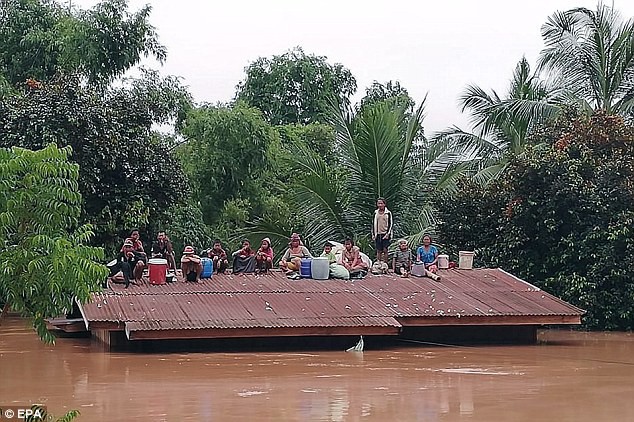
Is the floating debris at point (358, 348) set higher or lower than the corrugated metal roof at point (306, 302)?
lower

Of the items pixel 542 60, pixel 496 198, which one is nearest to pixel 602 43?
pixel 542 60

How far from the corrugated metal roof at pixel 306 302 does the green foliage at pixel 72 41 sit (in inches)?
309

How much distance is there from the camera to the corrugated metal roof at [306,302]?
14.4 meters

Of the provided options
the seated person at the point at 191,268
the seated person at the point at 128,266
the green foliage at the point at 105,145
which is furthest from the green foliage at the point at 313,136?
the seated person at the point at 128,266

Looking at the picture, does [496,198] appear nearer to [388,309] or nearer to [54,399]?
[388,309]

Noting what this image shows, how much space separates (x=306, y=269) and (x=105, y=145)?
17.0 ft

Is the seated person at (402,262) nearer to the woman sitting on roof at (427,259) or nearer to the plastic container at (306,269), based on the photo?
the woman sitting on roof at (427,259)

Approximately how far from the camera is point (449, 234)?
21.2m

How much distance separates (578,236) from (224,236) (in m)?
9.61

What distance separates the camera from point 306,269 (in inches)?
676

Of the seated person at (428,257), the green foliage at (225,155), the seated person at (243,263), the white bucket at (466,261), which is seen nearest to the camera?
the seated person at (243,263)

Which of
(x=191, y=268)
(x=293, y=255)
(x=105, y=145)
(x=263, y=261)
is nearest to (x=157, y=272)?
(x=191, y=268)

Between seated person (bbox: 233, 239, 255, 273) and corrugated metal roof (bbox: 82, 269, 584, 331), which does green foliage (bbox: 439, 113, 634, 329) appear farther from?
seated person (bbox: 233, 239, 255, 273)

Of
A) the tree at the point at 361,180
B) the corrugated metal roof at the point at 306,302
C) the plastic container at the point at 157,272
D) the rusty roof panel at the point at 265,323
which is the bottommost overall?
the rusty roof panel at the point at 265,323
